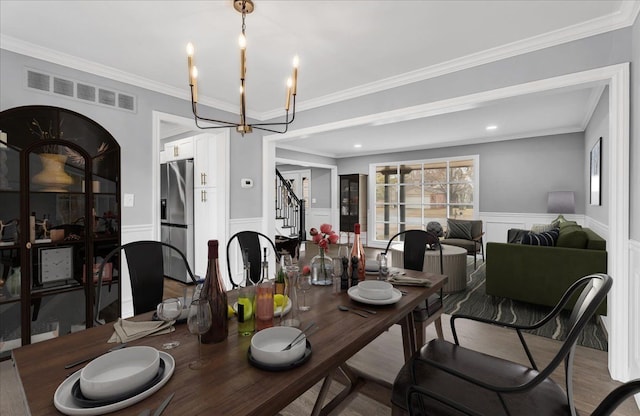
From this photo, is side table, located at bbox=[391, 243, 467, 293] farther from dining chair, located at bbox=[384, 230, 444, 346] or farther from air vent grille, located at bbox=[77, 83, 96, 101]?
air vent grille, located at bbox=[77, 83, 96, 101]

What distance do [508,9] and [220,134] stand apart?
3.43 metres

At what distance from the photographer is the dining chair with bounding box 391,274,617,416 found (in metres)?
0.99

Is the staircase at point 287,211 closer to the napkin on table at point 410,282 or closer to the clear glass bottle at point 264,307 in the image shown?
the napkin on table at point 410,282

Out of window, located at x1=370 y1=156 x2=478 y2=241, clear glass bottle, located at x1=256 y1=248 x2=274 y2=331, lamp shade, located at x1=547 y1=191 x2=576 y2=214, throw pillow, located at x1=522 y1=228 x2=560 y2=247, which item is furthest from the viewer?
window, located at x1=370 y1=156 x2=478 y2=241

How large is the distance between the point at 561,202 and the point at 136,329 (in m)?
6.64

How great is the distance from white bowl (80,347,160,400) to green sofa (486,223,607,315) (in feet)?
12.0

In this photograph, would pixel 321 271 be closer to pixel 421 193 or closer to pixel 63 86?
pixel 63 86

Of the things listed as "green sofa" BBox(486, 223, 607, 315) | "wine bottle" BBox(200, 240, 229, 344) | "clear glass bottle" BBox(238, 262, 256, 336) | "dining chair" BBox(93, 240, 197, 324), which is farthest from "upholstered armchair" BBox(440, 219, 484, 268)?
"wine bottle" BBox(200, 240, 229, 344)

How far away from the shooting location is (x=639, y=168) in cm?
198

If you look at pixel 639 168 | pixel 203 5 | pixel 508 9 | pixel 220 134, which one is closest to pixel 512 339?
pixel 639 168

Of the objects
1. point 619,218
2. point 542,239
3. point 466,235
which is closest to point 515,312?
point 542,239

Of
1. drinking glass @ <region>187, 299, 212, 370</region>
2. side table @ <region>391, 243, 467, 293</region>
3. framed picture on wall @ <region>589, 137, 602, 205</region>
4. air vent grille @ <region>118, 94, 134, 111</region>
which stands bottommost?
side table @ <region>391, 243, 467, 293</region>

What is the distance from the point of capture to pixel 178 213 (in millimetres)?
4930

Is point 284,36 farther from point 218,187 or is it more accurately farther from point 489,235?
point 489,235
